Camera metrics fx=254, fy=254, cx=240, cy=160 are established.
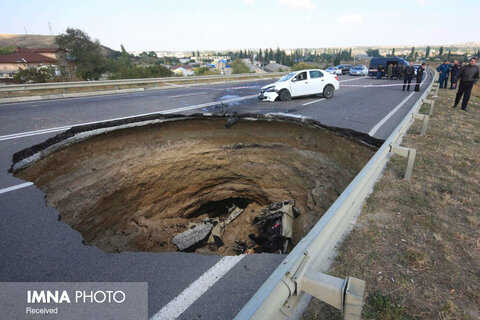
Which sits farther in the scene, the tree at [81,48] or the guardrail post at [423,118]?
the tree at [81,48]

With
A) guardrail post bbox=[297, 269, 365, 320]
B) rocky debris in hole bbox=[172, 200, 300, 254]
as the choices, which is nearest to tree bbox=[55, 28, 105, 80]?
rocky debris in hole bbox=[172, 200, 300, 254]

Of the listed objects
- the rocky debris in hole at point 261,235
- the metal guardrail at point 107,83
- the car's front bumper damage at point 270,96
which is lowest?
the rocky debris in hole at point 261,235

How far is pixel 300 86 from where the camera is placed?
41.3 feet

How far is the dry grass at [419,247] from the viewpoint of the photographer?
191 centimetres

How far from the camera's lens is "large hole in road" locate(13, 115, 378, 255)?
5.75m

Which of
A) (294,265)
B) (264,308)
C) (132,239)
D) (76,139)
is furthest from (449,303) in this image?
(76,139)

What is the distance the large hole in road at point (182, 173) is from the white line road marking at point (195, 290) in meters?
3.80

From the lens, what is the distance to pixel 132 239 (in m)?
6.52

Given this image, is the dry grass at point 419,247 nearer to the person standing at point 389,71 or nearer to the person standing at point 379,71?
the person standing at point 389,71

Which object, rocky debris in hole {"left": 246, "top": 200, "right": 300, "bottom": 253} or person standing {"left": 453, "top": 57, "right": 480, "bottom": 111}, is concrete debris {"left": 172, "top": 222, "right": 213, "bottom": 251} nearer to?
rocky debris in hole {"left": 246, "top": 200, "right": 300, "bottom": 253}

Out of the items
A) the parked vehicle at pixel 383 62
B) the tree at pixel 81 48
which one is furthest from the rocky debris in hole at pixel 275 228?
the tree at pixel 81 48

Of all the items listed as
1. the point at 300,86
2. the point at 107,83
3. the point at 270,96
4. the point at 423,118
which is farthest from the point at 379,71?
the point at 107,83

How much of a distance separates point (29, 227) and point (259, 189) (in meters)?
7.28

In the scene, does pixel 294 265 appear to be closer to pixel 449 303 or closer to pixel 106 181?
pixel 449 303
